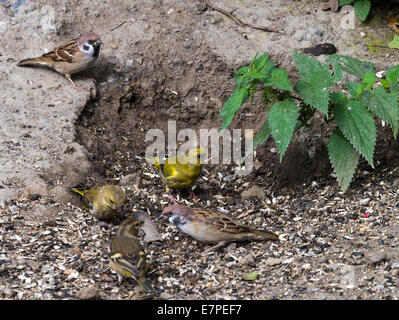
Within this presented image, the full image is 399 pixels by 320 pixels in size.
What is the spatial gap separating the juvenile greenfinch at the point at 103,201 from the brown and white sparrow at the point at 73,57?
77.2 inches

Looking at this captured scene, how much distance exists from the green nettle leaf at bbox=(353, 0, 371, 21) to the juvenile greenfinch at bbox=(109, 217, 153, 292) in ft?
14.5

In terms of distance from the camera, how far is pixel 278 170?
6438mm

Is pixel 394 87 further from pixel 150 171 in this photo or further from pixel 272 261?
pixel 150 171

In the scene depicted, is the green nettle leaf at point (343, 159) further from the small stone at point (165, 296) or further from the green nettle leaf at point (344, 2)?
the green nettle leaf at point (344, 2)

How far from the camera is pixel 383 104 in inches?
208

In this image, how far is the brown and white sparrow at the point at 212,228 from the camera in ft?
17.3

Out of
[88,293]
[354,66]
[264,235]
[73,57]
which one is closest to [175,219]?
[264,235]

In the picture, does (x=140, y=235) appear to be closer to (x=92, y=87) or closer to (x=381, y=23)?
(x=92, y=87)

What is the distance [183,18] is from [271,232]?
366 centimetres

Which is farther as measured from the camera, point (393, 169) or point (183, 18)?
point (183, 18)

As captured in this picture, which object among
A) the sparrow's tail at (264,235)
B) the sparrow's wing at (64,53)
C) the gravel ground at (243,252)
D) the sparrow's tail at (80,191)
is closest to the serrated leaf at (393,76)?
the gravel ground at (243,252)

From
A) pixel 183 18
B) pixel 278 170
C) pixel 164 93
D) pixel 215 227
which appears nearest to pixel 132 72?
pixel 164 93

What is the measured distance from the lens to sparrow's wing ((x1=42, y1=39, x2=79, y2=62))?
706cm

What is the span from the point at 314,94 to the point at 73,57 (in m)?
3.19
